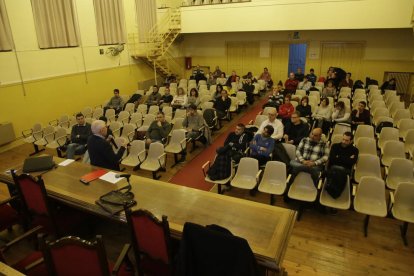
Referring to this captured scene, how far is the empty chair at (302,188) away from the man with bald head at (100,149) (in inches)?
102

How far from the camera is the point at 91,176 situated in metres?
3.88

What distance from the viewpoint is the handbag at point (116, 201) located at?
10.4 ft

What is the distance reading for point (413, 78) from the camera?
11.7m

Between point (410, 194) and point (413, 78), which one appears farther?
point (413, 78)

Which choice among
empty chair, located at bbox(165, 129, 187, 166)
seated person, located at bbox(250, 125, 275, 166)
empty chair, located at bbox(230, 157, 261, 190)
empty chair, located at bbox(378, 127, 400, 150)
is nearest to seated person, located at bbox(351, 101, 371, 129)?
empty chair, located at bbox(378, 127, 400, 150)

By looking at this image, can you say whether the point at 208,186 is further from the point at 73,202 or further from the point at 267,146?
the point at 73,202

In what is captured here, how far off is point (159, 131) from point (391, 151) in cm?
440

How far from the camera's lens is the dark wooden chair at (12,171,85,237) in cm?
338

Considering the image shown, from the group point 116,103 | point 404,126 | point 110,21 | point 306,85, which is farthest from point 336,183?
point 110,21

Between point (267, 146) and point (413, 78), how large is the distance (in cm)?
977

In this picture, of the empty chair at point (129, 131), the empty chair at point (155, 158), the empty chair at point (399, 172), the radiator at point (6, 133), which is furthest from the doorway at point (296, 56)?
the radiator at point (6, 133)

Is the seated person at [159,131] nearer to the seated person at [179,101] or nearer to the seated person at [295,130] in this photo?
→ the seated person at [179,101]

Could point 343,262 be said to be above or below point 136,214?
below

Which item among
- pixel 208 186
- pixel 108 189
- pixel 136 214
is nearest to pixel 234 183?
pixel 208 186
